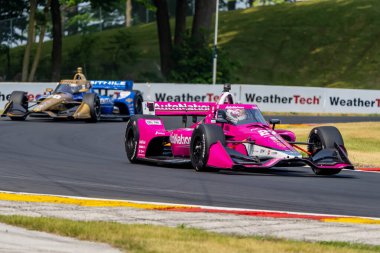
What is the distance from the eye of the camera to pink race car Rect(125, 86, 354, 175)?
688 inches

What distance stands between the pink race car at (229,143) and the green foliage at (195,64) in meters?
34.7

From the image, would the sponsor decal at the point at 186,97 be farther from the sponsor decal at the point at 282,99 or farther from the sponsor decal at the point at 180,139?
the sponsor decal at the point at 180,139

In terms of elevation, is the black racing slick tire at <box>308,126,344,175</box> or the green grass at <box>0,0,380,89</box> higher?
the green grass at <box>0,0,380,89</box>

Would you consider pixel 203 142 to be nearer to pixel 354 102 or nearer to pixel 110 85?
pixel 110 85

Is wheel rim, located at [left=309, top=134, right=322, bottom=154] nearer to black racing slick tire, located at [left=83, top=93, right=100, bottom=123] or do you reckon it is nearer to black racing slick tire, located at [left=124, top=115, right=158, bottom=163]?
black racing slick tire, located at [left=124, top=115, right=158, bottom=163]

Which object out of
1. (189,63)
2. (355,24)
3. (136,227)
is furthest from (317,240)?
(355,24)

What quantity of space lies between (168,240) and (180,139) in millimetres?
8796

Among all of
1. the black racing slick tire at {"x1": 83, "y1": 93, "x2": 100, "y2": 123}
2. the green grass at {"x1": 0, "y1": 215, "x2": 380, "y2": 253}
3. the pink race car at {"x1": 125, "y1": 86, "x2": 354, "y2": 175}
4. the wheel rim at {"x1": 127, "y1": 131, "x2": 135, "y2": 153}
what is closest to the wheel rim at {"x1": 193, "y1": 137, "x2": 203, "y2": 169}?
the pink race car at {"x1": 125, "y1": 86, "x2": 354, "y2": 175}

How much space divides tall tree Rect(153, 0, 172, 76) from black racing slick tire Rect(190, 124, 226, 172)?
39063mm

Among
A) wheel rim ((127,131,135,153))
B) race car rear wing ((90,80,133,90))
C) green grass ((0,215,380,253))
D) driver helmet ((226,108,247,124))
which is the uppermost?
race car rear wing ((90,80,133,90))

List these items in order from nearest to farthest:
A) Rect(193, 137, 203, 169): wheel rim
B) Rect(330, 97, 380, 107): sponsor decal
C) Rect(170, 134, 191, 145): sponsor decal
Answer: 1. Rect(193, 137, 203, 169): wheel rim
2. Rect(170, 134, 191, 145): sponsor decal
3. Rect(330, 97, 380, 107): sponsor decal

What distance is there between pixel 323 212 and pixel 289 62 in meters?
53.3

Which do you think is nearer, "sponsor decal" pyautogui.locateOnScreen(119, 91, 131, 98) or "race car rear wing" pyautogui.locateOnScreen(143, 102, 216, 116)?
"race car rear wing" pyautogui.locateOnScreen(143, 102, 216, 116)

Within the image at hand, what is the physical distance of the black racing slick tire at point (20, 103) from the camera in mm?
32938
